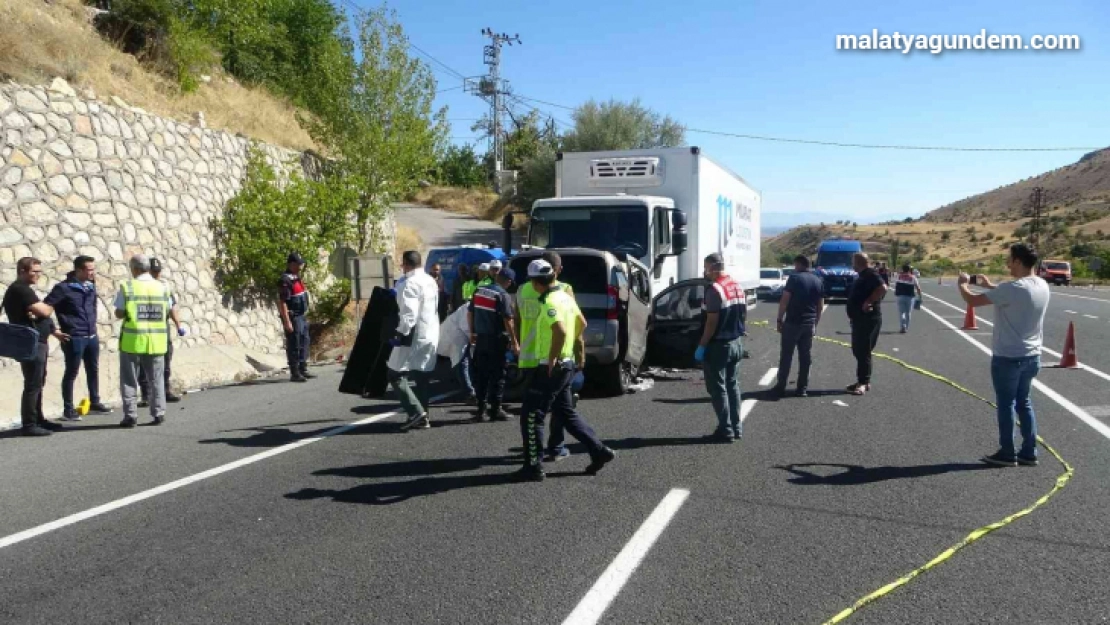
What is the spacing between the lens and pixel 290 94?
2986 centimetres

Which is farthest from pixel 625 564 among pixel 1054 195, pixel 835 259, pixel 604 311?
pixel 1054 195

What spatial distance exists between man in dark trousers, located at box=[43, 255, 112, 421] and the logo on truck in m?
11.0

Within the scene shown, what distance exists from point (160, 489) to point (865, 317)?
8786 millimetres

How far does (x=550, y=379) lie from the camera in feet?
21.6

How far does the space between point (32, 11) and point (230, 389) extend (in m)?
10.1

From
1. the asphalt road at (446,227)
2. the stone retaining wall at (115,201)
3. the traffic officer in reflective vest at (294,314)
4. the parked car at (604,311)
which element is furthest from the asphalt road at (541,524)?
the asphalt road at (446,227)

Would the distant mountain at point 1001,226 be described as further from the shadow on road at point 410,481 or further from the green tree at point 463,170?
the shadow on road at point 410,481

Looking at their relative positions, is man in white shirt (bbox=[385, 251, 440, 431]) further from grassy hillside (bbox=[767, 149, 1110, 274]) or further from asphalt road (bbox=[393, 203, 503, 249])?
grassy hillside (bbox=[767, 149, 1110, 274])

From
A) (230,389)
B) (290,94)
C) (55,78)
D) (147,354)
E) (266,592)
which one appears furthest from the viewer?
(290,94)

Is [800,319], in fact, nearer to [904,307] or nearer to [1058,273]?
[904,307]

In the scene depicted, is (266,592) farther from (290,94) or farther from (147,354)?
(290,94)

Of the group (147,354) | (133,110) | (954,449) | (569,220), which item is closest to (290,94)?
(133,110)

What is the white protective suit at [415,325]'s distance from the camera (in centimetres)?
848

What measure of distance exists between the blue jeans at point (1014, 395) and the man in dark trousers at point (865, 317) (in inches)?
157
